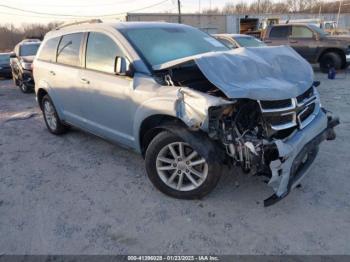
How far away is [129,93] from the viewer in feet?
11.9

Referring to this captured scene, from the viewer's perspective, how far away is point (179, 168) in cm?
335

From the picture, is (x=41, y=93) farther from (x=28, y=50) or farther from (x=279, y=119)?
(x=28, y=50)

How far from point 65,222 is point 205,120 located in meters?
1.68

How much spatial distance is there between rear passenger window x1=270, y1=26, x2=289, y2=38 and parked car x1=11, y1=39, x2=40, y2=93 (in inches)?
374

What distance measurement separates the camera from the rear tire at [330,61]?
12.0 m

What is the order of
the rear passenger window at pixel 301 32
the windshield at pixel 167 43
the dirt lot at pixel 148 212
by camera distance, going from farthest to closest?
the rear passenger window at pixel 301 32 < the windshield at pixel 167 43 < the dirt lot at pixel 148 212

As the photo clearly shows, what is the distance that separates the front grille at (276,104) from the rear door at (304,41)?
10.6 meters

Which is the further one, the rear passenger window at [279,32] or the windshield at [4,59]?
the windshield at [4,59]

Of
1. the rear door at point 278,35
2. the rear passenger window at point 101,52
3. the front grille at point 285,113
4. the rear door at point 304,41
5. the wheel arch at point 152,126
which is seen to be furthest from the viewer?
the rear door at point 278,35

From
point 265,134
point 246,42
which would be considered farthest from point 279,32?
point 265,134

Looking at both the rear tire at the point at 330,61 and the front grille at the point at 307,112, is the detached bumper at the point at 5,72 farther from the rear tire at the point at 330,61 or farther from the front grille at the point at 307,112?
the front grille at the point at 307,112

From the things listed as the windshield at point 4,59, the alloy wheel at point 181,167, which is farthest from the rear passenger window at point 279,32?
the windshield at point 4,59

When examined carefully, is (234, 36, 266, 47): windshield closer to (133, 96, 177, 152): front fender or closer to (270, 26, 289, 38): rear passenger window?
(270, 26, 289, 38): rear passenger window

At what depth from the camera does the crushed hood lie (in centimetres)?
292
